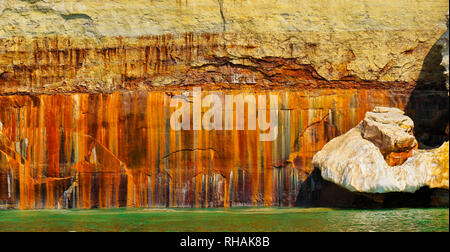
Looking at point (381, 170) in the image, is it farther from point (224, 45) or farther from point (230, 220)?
point (224, 45)

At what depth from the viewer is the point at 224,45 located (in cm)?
1220

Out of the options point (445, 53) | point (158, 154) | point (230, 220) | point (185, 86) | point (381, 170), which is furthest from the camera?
point (185, 86)

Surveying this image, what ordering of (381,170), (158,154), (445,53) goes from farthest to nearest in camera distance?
(158,154) → (445,53) → (381,170)

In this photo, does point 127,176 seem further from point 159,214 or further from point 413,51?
point 413,51

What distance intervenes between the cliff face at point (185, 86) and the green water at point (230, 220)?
0.65 metres

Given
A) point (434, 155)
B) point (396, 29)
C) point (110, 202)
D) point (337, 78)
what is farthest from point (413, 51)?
point (110, 202)

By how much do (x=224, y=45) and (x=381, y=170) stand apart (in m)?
3.66

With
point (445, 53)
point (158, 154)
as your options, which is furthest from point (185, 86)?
point (445, 53)

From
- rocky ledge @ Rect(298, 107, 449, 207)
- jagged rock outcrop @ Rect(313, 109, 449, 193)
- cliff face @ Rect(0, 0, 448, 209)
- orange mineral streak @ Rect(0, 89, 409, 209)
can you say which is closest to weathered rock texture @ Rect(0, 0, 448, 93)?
cliff face @ Rect(0, 0, 448, 209)

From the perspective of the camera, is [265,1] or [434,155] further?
[265,1]

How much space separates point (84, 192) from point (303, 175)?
3829 millimetres

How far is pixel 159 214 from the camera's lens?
10812 mm

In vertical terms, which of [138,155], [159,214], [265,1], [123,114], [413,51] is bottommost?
[159,214]

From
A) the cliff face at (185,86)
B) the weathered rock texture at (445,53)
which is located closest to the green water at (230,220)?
the cliff face at (185,86)
